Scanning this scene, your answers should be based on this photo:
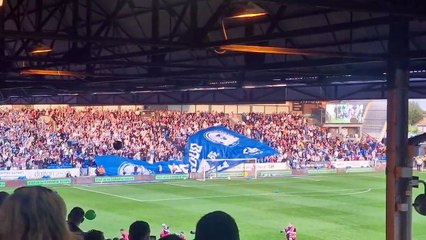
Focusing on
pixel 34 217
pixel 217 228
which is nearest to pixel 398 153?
pixel 217 228

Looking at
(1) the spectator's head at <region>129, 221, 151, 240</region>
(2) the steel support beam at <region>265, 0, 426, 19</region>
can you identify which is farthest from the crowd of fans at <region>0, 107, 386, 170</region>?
(1) the spectator's head at <region>129, 221, 151, 240</region>

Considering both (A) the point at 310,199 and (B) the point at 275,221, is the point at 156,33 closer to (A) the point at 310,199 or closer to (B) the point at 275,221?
(B) the point at 275,221

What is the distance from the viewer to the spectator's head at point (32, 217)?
2.22 metres

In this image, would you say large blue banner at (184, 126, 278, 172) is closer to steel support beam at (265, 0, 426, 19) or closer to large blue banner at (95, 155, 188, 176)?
large blue banner at (95, 155, 188, 176)

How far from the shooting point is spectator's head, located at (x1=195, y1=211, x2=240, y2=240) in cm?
281

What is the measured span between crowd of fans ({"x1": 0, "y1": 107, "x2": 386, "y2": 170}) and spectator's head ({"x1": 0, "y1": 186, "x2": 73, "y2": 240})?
32714 millimetres

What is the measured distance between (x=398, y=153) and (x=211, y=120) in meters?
37.5

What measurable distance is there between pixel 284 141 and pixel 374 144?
8912mm

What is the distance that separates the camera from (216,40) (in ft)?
40.6

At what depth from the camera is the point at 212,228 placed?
2809mm

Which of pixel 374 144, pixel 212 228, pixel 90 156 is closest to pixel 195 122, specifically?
pixel 90 156

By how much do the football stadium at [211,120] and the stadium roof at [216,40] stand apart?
0.14ft

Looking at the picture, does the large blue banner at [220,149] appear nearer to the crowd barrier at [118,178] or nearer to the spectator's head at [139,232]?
the crowd barrier at [118,178]

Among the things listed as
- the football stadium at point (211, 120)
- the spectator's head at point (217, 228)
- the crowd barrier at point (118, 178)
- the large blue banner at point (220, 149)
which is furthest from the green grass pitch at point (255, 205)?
the spectator's head at point (217, 228)
